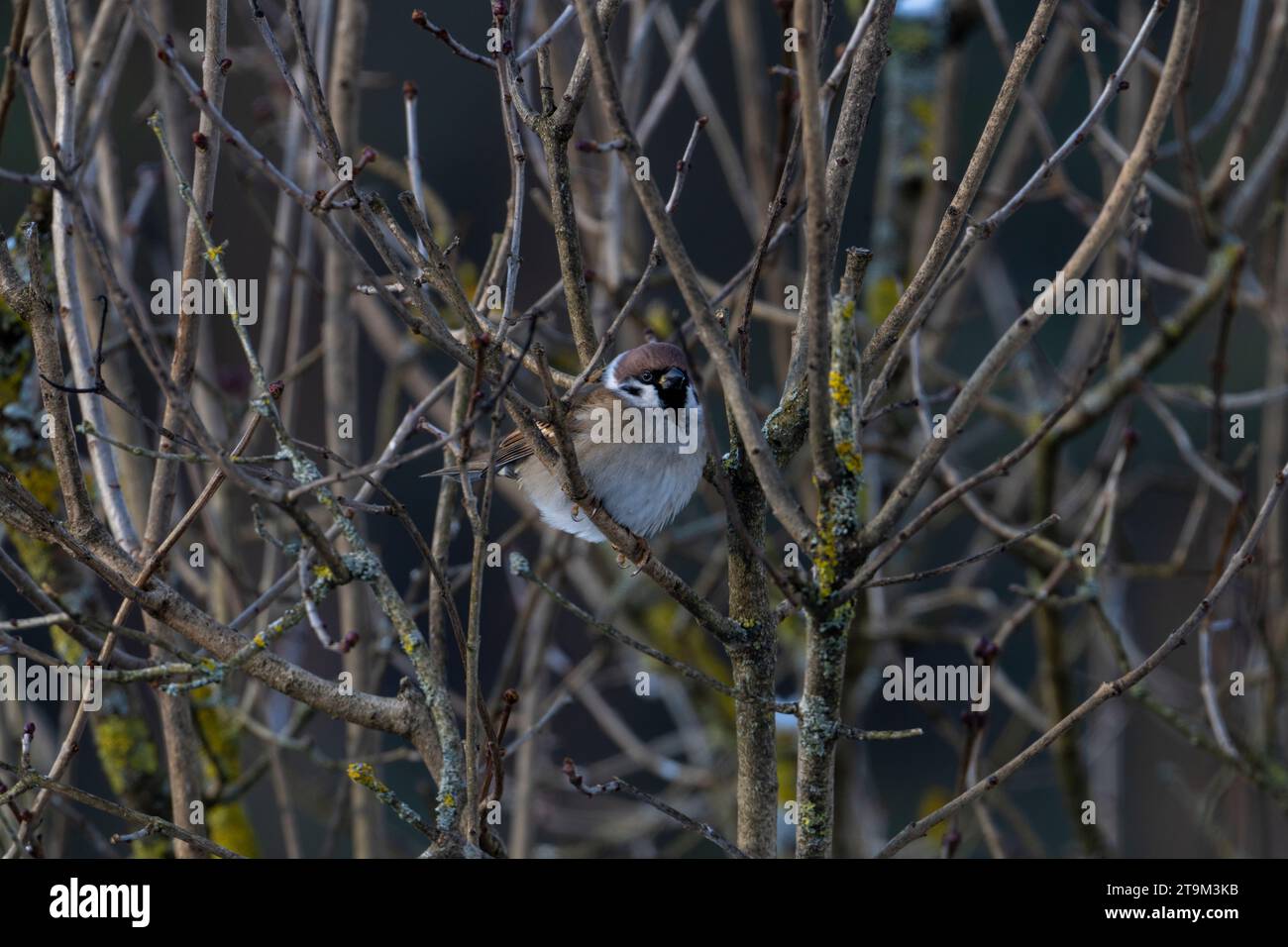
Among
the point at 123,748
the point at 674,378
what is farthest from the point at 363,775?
the point at 674,378

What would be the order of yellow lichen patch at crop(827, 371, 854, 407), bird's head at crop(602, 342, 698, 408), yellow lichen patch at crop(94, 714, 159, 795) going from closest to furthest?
yellow lichen patch at crop(827, 371, 854, 407) < yellow lichen patch at crop(94, 714, 159, 795) < bird's head at crop(602, 342, 698, 408)

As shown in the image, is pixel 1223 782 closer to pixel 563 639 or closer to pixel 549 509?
pixel 549 509

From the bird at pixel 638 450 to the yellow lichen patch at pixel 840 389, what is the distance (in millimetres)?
1171

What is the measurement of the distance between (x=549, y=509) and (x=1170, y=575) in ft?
6.19

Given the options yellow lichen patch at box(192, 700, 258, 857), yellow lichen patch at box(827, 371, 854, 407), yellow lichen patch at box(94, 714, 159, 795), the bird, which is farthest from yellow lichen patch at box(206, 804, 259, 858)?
yellow lichen patch at box(827, 371, 854, 407)

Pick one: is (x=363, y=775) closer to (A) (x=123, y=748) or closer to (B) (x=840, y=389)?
(B) (x=840, y=389)

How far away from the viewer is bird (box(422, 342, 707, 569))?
3436 millimetres

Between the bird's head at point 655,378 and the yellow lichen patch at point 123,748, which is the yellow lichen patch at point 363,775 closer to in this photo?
the yellow lichen patch at point 123,748

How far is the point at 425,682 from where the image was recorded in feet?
7.84

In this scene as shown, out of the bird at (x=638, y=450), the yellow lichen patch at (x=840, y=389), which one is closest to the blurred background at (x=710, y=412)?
the bird at (x=638, y=450)

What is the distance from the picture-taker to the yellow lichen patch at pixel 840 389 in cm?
208

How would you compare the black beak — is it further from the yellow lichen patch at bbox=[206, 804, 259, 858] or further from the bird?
the yellow lichen patch at bbox=[206, 804, 259, 858]

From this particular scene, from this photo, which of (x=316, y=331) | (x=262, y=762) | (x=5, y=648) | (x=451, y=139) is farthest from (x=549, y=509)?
(x=451, y=139)

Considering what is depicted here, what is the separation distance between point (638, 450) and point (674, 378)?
0.75ft
